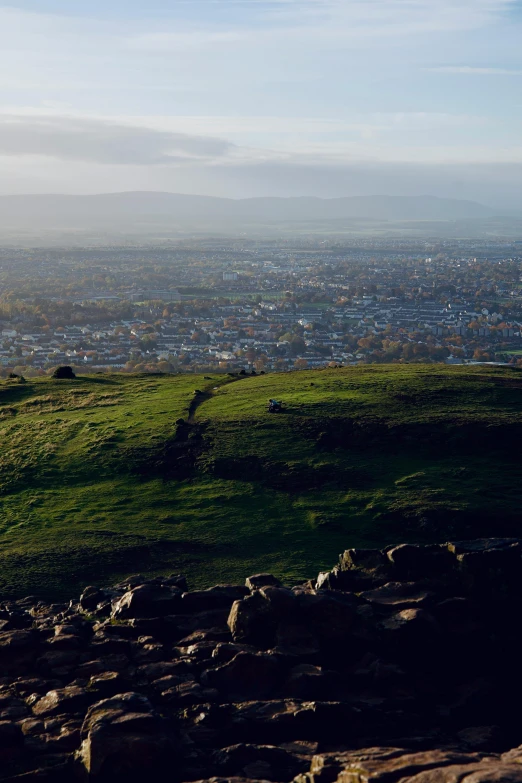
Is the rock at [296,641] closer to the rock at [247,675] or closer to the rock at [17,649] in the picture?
the rock at [247,675]

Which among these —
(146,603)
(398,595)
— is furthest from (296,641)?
(146,603)

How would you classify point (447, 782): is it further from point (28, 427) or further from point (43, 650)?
point (28, 427)

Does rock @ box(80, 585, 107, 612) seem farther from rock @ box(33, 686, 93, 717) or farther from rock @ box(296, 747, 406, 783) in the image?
rock @ box(296, 747, 406, 783)

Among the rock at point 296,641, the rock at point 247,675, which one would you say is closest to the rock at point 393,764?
the rock at point 247,675

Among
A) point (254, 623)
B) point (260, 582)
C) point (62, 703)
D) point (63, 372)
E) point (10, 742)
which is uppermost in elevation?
point (63, 372)

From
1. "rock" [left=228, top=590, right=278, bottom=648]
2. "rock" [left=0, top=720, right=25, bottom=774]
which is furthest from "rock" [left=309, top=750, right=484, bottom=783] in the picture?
"rock" [left=0, top=720, right=25, bottom=774]

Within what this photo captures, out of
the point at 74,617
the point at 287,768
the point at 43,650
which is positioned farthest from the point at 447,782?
the point at 74,617

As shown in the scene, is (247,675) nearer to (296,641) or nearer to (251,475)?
(296,641)
